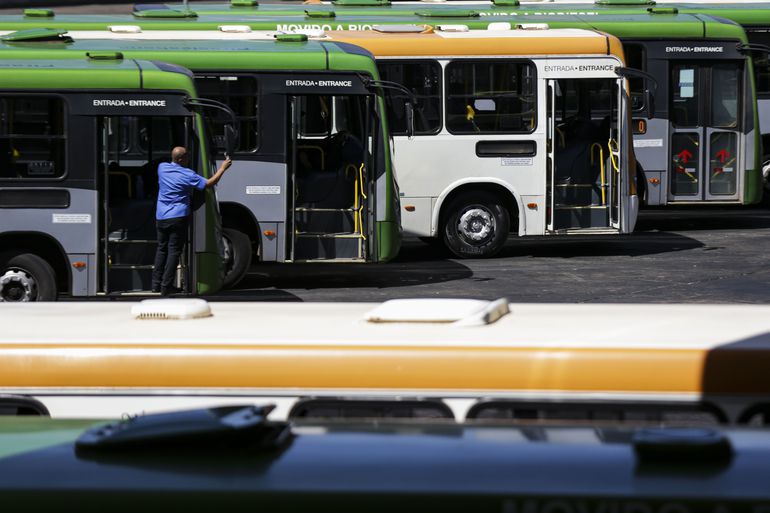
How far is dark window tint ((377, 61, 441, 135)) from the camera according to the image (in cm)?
1884

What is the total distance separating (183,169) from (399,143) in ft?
16.5

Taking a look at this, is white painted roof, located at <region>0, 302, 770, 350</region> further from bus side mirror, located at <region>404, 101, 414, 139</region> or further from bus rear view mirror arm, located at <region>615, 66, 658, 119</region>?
bus rear view mirror arm, located at <region>615, 66, 658, 119</region>

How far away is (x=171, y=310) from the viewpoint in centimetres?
555

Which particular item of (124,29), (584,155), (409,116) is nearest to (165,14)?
(124,29)

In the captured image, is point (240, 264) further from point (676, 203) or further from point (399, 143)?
point (676, 203)

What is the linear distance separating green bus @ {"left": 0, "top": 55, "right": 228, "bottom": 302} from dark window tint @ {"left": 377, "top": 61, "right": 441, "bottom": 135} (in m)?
4.80

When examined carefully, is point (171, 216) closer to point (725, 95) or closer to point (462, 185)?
point (462, 185)

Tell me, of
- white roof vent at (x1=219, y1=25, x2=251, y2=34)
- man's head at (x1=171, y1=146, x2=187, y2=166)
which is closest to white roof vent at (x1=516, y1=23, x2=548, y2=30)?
white roof vent at (x1=219, y1=25, x2=251, y2=34)

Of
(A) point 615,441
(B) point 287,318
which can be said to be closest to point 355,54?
(B) point 287,318

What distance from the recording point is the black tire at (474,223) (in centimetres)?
1889

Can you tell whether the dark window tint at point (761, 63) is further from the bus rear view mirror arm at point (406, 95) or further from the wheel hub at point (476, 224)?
the bus rear view mirror arm at point (406, 95)

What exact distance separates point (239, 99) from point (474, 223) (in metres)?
3.95

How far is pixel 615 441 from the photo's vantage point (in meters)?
3.58

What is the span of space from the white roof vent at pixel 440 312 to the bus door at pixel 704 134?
1626 centimetres
